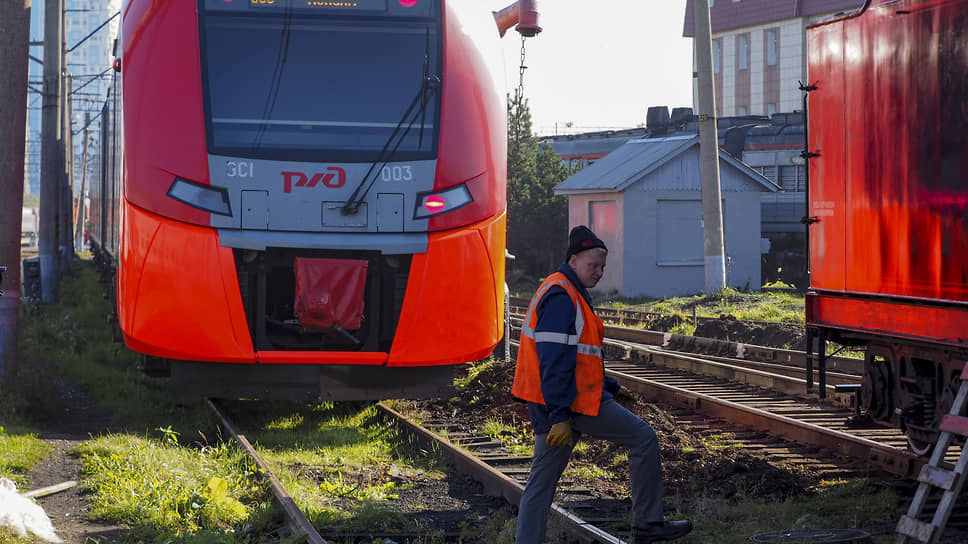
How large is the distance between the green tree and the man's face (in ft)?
96.6

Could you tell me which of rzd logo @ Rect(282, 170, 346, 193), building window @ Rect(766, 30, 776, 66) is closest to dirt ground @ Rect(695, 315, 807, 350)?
rzd logo @ Rect(282, 170, 346, 193)

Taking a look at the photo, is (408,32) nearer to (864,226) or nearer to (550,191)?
(864,226)

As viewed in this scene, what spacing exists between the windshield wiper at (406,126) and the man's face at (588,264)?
289 cm

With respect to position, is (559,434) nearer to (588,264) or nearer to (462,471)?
(588,264)

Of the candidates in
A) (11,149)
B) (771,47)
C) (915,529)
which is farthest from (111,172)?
(771,47)

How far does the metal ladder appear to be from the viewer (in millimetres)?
5191

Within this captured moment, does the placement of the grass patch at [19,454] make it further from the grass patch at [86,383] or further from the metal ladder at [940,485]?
the metal ladder at [940,485]

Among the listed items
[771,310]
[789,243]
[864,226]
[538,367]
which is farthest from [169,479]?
[789,243]

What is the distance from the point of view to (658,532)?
5.59 metres

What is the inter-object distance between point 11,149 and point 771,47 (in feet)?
186

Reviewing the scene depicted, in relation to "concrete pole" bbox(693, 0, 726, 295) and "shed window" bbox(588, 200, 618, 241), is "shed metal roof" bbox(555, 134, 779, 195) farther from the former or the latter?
"concrete pole" bbox(693, 0, 726, 295)

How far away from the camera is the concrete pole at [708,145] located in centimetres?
2142

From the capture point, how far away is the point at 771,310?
68.4 feet

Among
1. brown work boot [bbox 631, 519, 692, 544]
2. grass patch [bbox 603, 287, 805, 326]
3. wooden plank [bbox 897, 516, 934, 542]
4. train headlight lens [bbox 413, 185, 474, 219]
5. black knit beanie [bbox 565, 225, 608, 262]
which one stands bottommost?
brown work boot [bbox 631, 519, 692, 544]
